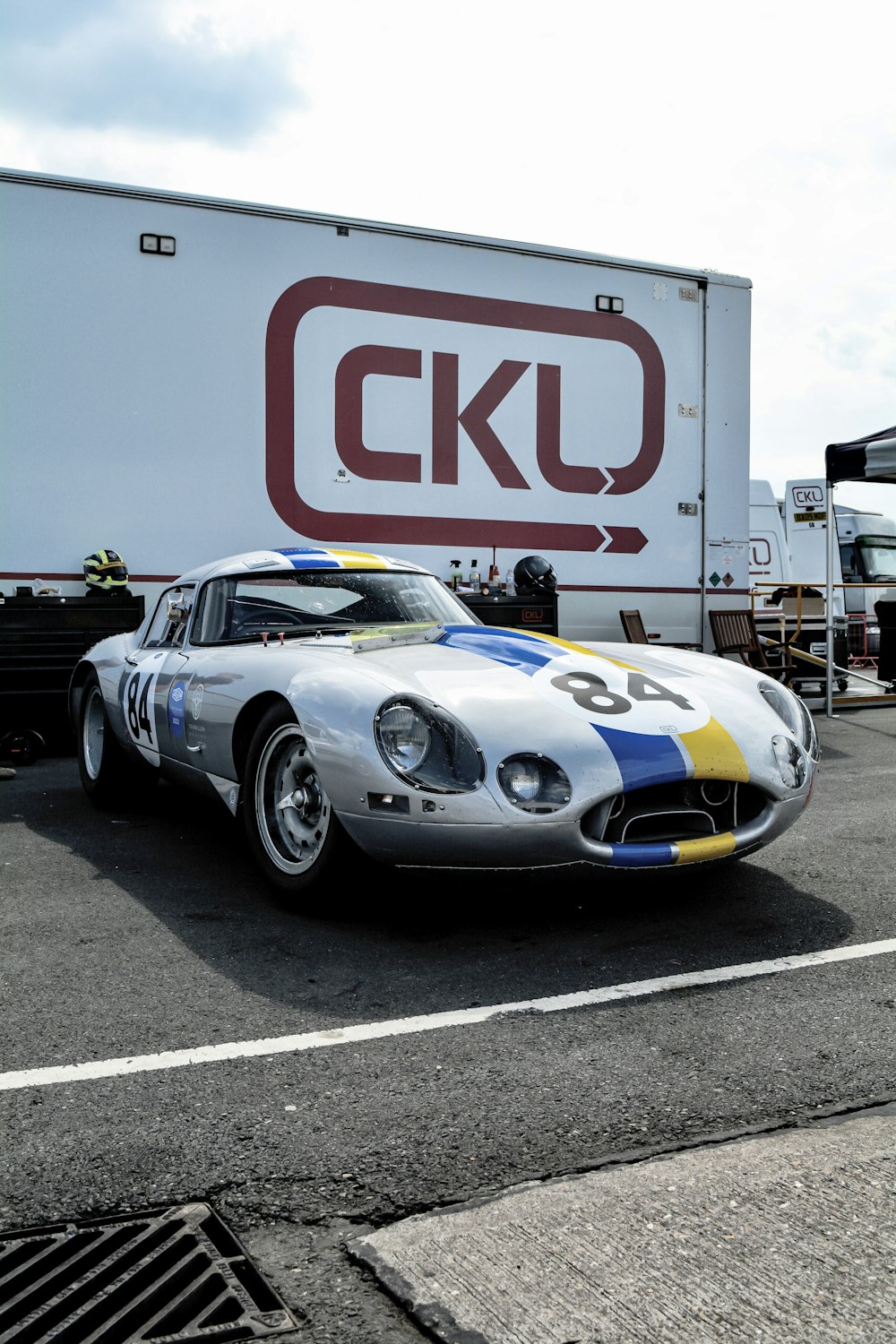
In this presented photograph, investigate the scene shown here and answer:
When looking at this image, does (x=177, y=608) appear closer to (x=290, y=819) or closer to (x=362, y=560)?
(x=362, y=560)

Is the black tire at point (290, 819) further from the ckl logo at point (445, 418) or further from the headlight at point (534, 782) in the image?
the ckl logo at point (445, 418)

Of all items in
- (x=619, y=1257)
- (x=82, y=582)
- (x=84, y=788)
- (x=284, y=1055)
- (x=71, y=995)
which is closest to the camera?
(x=619, y=1257)

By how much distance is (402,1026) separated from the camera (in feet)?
9.63

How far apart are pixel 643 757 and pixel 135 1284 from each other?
215 centimetres

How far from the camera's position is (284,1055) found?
275 cm

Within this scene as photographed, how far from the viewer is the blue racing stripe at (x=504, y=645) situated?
13.8 ft

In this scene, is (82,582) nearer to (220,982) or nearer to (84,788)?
(84,788)

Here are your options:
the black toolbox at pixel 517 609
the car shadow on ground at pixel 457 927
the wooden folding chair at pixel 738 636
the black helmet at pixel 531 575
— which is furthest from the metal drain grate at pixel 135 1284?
the wooden folding chair at pixel 738 636

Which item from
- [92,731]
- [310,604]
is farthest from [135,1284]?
[92,731]

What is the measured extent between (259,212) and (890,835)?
592 cm

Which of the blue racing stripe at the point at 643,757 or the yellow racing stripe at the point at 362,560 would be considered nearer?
the blue racing stripe at the point at 643,757

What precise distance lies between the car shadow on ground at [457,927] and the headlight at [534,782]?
217 mm

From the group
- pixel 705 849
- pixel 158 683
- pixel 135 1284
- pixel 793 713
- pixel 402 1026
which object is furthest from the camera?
pixel 158 683

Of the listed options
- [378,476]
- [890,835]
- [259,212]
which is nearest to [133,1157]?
[890,835]
